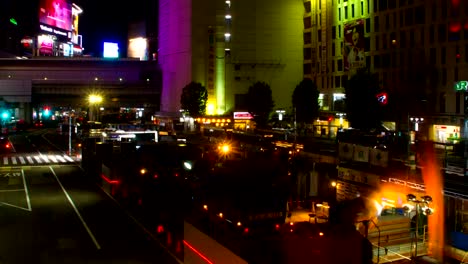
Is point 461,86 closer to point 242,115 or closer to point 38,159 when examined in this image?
point 242,115

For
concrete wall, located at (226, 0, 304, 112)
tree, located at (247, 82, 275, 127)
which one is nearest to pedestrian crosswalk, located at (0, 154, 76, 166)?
tree, located at (247, 82, 275, 127)

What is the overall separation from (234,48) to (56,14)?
1522 inches

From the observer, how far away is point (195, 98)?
64.4 m

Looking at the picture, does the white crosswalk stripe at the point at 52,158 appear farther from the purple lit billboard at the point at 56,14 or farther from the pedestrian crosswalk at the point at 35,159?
the purple lit billboard at the point at 56,14

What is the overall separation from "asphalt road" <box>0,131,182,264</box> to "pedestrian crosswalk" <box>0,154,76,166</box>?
9.66 m

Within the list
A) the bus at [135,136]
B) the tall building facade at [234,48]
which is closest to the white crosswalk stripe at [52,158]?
the bus at [135,136]

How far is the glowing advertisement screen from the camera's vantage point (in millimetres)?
52062

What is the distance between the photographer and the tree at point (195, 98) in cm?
6431

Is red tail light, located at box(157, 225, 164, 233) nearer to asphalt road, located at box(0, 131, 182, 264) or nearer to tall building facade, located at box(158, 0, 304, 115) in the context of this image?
asphalt road, located at box(0, 131, 182, 264)

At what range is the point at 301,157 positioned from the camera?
948 inches

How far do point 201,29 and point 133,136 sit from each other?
105ft

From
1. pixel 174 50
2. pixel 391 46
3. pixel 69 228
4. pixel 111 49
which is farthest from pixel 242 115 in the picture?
pixel 111 49

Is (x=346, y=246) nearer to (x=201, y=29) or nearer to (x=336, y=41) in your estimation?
(x=336, y=41)

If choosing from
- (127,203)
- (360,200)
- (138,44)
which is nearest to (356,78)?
(127,203)
